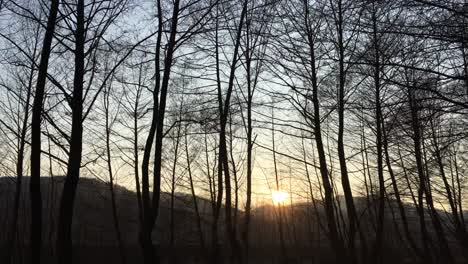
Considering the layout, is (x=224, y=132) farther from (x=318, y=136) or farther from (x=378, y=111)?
(x=378, y=111)

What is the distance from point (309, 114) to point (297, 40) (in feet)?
5.51

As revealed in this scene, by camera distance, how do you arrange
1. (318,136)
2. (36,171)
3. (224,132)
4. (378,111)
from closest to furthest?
(378,111), (36,171), (318,136), (224,132)

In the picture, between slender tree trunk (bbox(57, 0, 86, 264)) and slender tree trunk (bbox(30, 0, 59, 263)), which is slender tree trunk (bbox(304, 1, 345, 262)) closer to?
slender tree trunk (bbox(57, 0, 86, 264))

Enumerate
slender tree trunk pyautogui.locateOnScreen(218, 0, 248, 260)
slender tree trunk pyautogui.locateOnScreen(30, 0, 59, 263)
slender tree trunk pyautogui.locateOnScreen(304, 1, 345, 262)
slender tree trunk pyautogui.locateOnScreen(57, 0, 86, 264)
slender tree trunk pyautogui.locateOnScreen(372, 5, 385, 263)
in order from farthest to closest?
1. slender tree trunk pyautogui.locateOnScreen(218, 0, 248, 260)
2. slender tree trunk pyautogui.locateOnScreen(304, 1, 345, 262)
3. slender tree trunk pyautogui.locateOnScreen(57, 0, 86, 264)
4. slender tree trunk pyautogui.locateOnScreen(30, 0, 59, 263)
5. slender tree trunk pyautogui.locateOnScreen(372, 5, 385, 263)

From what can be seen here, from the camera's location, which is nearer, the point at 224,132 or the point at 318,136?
the point at 318,136

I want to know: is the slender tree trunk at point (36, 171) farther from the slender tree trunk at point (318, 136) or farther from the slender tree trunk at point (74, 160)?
the slender tree trunk at point (318, 136)

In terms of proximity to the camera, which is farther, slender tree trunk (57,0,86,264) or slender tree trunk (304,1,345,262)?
slender tree trunk (304,1,345,262)

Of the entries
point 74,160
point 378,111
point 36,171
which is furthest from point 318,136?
point 36,171

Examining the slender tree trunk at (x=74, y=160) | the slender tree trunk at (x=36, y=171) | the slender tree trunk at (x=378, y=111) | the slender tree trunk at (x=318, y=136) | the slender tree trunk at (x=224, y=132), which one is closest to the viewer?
the slender tree trunk at (x=378, y=111)

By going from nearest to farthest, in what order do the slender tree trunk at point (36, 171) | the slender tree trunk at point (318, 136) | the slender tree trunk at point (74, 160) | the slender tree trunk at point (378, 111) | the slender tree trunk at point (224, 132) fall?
1. the slender tree trunk at point (378, 111)
2. the slender tree trunk at point (36, 171)
3. the slender tree trunk at point (74, 160)
4. the slender tree trunk at point (318, 136)
5. the slender tree trunk at point (224, 132)

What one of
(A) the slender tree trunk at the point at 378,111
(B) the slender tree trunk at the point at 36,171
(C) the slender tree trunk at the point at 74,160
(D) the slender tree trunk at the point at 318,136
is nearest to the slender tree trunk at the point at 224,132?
(D) the slender tree trunk at the point at 318,136

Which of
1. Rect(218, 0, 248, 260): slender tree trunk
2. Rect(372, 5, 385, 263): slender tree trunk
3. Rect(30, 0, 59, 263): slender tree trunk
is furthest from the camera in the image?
Rect(218, 0, 248, 260): slender tree trunk

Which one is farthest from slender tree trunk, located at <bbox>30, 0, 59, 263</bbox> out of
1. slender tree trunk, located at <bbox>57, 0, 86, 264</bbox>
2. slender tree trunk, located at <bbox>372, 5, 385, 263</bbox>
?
slender tree trunk, located at <bbox>372, 5, 385, 263</bbox>

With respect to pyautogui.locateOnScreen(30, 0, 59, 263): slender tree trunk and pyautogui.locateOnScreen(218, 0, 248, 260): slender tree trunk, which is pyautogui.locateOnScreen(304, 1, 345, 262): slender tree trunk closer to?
pyautogui.locateOnScreen(218, 0, 248, 260): slender tree trunk
